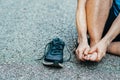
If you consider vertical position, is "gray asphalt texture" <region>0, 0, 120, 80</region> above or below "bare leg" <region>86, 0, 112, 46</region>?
below

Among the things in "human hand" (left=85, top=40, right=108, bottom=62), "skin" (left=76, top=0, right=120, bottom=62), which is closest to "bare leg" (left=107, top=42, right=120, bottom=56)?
"skin" (left=76, top=0, right=120, bottom=62)

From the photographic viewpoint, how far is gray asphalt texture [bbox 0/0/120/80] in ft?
5.32

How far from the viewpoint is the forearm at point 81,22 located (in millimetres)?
1757

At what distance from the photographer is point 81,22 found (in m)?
1.79

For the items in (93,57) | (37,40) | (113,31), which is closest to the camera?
(93,57)

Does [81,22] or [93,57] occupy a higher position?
[81,22]

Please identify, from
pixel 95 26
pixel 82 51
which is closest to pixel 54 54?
pixel 82 51

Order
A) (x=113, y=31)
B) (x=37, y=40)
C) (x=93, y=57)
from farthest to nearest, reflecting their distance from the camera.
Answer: (x=37, y=40)
(x=113, y=31)
(x=93, y=57)

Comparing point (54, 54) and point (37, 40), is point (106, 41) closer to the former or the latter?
point (54, 54)

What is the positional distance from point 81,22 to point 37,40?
362mm

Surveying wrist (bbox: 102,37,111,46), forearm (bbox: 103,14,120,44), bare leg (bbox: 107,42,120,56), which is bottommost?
bare leg (bbox: 107,42,120,56)

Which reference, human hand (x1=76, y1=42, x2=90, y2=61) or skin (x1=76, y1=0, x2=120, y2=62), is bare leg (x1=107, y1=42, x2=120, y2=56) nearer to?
skin (x1=76, y1=0, x2=120, y2=62)

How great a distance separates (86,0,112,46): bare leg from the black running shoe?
0.18m

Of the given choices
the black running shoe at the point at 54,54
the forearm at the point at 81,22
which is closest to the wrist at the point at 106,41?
the forearm at the point at 81,22
